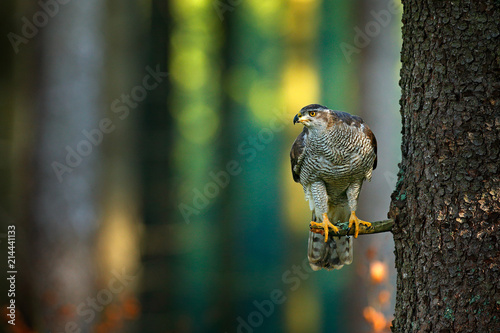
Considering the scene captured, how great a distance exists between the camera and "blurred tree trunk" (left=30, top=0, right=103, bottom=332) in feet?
13.7

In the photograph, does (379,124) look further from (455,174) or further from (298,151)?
(455,174)

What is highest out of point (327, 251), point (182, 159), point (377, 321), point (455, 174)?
point (182, 159)

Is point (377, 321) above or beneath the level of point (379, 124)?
beneath

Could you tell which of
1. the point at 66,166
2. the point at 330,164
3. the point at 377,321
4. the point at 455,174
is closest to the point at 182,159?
the point at 66,166

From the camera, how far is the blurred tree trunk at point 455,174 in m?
1.89

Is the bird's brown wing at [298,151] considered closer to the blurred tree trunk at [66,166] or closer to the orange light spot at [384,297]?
the orange light spot at [384,297]

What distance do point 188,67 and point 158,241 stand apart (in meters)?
2.13

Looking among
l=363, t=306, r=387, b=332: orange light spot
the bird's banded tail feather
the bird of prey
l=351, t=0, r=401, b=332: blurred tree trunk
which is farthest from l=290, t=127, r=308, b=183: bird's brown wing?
l=351, t=0, r=401, b=332: blurred tree trunk

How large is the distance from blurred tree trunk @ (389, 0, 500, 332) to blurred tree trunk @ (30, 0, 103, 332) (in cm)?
308

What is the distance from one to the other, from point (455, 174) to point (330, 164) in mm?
1028

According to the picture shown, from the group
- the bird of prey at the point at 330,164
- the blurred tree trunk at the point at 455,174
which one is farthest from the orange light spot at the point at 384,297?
the blurred tree trunk at the point at 455,174

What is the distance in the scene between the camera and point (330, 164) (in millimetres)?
2912

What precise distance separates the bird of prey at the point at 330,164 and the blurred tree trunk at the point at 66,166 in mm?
2113

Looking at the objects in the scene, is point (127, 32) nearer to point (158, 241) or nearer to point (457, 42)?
point (158, 241)
